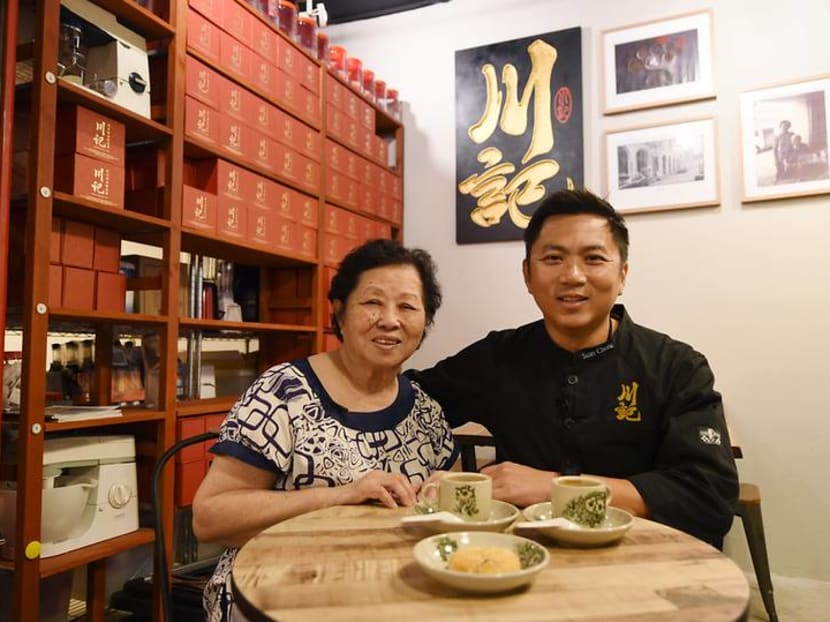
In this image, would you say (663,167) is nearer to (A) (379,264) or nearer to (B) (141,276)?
(A) (379,264)

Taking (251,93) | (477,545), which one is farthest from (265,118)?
(477,545)

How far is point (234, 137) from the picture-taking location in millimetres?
2582

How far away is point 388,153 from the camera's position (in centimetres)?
392

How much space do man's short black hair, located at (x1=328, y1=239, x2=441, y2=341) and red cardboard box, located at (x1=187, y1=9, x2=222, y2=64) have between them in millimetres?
1339

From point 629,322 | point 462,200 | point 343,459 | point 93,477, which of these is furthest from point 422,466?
point 462,200

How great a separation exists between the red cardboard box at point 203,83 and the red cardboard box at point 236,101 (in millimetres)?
19

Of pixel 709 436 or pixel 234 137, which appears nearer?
pixel 709 436

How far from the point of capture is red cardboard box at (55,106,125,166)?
196 cm

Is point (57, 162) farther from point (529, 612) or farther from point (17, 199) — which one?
point (529, 612)

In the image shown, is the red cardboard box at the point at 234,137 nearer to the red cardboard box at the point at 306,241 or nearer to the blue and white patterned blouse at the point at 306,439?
the red cardboard box at the point at 306,241

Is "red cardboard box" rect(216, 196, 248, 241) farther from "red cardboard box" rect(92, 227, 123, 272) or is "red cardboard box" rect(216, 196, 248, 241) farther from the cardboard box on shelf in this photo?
"red cardboard box" rect(92, 227, 123, 272)

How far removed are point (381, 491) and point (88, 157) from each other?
60.0 inches

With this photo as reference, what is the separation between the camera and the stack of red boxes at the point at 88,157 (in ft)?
6.44

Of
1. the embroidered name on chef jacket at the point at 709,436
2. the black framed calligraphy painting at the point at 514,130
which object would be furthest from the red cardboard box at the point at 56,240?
the black framed calligraphy painting at the point at 514,130
